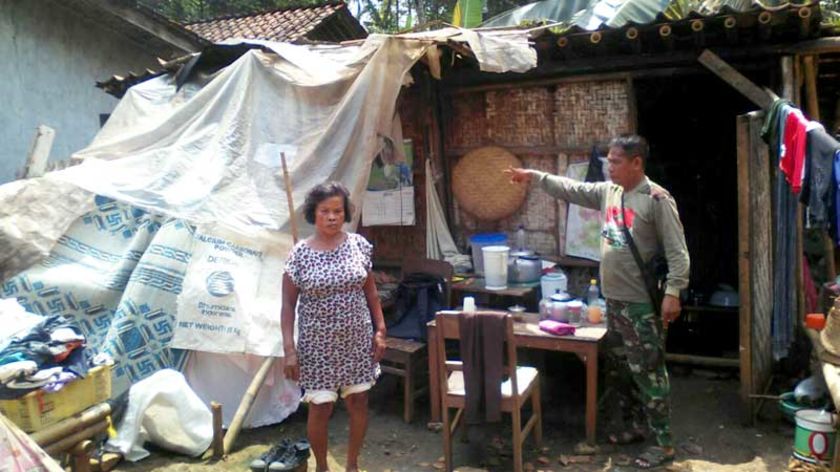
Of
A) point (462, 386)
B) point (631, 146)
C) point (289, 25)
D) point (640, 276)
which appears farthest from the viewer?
point (289, 25)

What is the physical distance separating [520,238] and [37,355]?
4.00 meters

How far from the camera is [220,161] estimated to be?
17.9ft

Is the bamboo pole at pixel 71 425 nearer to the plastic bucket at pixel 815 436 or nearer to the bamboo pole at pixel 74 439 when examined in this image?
the bamboo pole at pixel 74 439

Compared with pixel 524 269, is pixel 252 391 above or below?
below

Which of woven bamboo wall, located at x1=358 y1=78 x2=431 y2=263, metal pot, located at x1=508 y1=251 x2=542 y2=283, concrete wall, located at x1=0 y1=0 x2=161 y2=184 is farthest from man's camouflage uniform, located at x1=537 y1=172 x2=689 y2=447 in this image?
concrete wall, located at x1=0 y1=0 x2=161 y2=184

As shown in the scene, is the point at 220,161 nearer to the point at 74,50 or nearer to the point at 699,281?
the point at 699,281

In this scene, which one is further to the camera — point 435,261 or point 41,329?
point 435,261

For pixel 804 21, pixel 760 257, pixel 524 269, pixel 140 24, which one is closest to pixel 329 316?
pixel 524 269

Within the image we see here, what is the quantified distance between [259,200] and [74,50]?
6.52 metres

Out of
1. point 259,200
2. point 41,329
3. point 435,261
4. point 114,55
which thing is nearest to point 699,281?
point 435,261

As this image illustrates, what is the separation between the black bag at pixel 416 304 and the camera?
5.55 metres

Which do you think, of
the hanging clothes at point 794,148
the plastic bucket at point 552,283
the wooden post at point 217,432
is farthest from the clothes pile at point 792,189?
the wooden post at point 217,432

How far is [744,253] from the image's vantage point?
187 inches

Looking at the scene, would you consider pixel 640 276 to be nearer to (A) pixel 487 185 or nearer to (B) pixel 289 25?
(A) pixel 487 185
